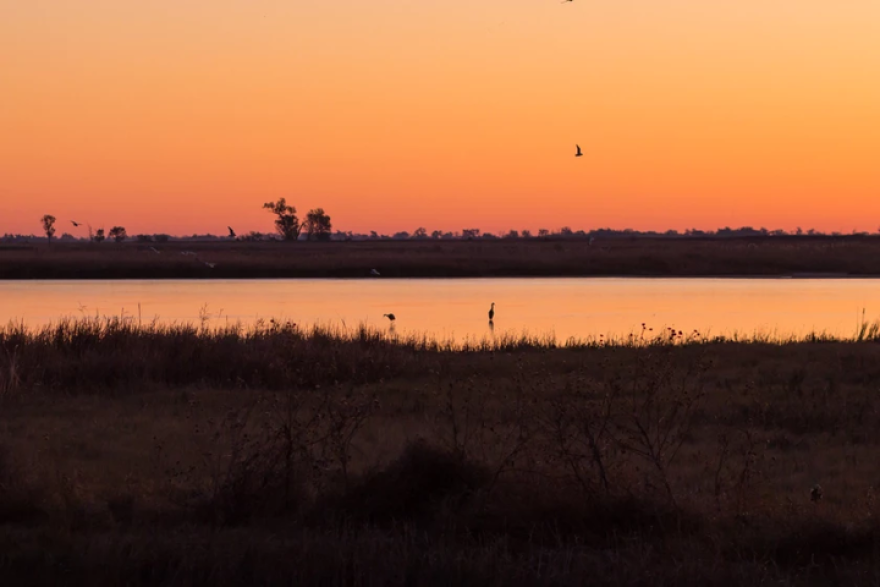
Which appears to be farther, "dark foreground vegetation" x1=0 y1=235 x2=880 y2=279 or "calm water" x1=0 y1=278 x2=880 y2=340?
"dark foreground vegetation" x1=0 y1=235 x2=880 y2=279

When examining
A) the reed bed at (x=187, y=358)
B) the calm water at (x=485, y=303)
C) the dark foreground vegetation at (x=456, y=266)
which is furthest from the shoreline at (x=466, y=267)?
the reed bed at (x=187, y=358)

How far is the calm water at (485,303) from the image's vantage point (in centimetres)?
3210

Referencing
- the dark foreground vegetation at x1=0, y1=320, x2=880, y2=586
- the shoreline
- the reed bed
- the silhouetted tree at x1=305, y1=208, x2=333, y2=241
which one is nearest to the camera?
the dark foreground vegetation at x1=0, y1=320, x2=880, y2=586

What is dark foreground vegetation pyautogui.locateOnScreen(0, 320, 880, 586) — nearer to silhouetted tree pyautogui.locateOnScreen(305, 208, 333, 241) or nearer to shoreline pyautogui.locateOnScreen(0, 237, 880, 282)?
shoreline pyautogui.locateOnScreen(0, 237, 880, 282)

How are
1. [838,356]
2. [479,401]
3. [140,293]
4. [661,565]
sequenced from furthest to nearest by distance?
1. [140,293]
2. [838,356]
3. [479,401]
4. [661,565]

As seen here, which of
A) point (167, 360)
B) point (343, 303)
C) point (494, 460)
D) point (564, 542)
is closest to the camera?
point (564, 542)

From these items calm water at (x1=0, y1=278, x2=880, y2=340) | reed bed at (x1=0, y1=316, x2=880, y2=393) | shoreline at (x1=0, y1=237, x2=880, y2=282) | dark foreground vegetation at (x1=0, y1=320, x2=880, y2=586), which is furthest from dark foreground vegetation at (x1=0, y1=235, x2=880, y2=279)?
dark foreground vegetation at (x1=0, y1=320, x2=880, y2=586)

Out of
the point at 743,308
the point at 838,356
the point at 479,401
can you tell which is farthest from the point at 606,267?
the point at 479,401

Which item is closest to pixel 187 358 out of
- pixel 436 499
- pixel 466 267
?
pixel 436 499

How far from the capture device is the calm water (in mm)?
32100

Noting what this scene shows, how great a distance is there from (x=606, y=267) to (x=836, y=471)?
215ft

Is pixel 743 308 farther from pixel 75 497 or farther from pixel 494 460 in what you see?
pixel 75 497

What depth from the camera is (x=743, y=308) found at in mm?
39594

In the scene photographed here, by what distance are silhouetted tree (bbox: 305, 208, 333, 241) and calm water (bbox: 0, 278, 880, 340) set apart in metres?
112
